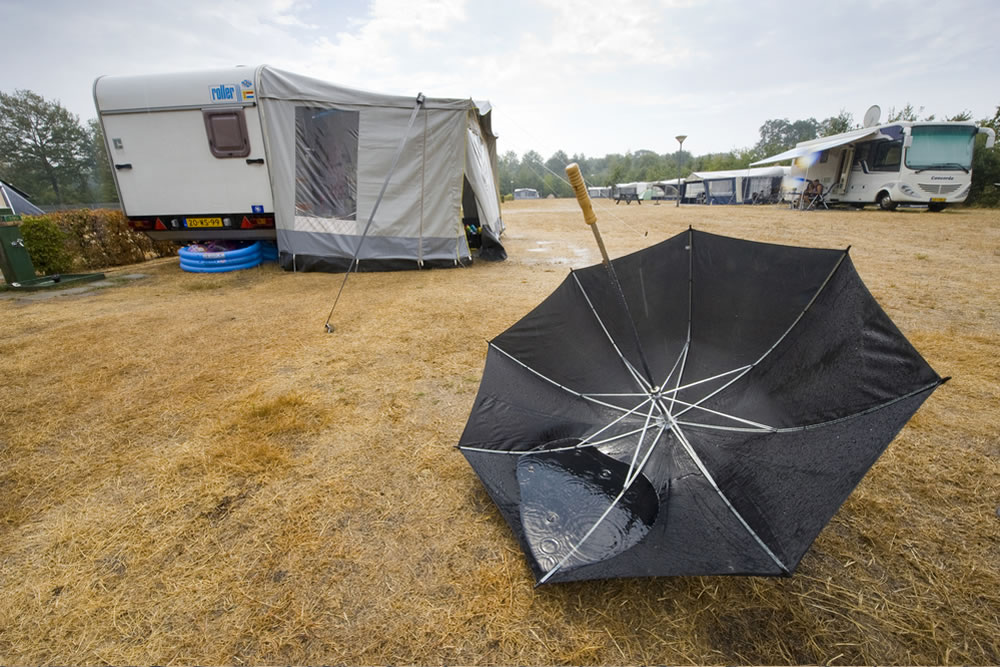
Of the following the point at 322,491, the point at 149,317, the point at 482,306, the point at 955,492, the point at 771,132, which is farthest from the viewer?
the point at 771,132

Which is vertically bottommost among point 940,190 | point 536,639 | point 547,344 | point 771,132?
point 536,639

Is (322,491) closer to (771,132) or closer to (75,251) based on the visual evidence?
(75,251)

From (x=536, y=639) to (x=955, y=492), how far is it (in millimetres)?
2052

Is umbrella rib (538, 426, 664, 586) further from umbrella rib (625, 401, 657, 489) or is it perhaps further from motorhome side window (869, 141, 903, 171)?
motorhome side window (869, 141, 903, 171)

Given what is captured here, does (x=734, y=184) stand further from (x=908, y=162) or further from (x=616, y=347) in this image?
(x=616, y=347)

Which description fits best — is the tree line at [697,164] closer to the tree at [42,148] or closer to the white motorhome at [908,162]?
the white motorhome at [908,162]

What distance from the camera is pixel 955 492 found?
1.91 m

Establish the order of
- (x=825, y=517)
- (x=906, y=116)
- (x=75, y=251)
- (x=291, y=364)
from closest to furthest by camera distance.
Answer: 1. (x=825, y=517)
2. (x=291, y=364)
3. (x=75, y=251)
4. (x=906, y=116)

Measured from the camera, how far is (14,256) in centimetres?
651

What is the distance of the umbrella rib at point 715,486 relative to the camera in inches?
45.2

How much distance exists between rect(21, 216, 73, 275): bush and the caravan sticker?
368 cm

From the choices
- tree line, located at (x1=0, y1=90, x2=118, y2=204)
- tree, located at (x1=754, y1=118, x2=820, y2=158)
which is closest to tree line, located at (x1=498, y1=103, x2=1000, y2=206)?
tree, located at (x1=754, y1=118, x2=820, y2=158)

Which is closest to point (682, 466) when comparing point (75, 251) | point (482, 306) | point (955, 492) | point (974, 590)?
point (974, 590)

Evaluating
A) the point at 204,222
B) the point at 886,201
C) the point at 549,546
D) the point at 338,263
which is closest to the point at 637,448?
the point at 549,546
